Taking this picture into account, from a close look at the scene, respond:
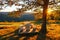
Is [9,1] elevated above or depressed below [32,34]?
above

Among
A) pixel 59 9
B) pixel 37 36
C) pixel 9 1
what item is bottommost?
pixel 37 36

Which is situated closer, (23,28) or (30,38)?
(30,38)

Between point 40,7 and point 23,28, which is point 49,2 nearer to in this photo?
point 40,7

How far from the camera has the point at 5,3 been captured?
15.8m

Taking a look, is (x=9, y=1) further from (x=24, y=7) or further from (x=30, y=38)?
(x=30, y=38)

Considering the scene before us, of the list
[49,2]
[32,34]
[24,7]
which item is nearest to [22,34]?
[32,34]

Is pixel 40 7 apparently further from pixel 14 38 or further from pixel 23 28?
pixel 14 38

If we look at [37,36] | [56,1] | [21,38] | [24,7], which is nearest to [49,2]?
[56,1]

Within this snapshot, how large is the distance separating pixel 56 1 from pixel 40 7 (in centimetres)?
177

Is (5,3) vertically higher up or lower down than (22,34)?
higher up

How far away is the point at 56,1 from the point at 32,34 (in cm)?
392

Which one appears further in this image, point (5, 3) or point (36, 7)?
point (36, 7)

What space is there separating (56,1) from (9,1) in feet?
14.9

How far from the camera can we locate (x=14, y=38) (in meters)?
15.4
